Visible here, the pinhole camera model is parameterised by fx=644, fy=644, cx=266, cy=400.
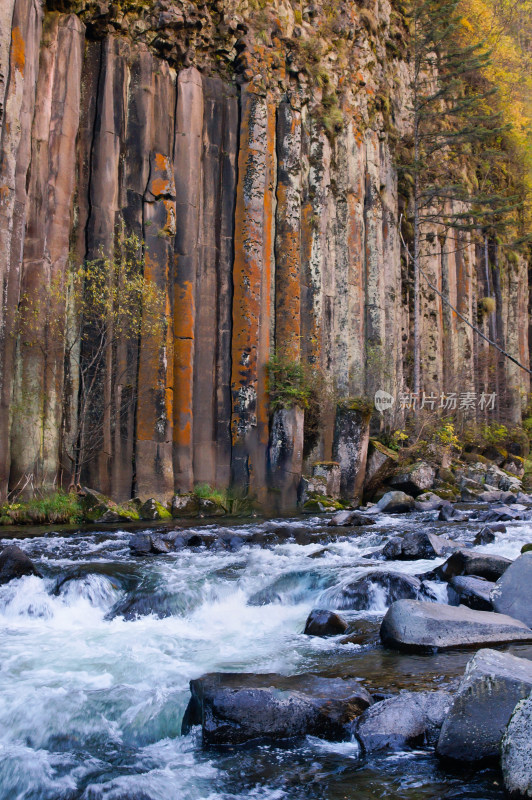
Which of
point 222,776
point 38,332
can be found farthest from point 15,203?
point 222,776

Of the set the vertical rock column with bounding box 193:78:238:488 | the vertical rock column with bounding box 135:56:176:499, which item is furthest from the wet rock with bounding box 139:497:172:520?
the vertical rock column with bounding box 193:78:238:488

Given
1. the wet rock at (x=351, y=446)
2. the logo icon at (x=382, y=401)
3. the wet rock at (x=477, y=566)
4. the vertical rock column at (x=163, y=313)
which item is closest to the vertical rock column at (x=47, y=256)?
the vertical rock column at (x=163, y=313)

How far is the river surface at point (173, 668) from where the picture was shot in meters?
3.40

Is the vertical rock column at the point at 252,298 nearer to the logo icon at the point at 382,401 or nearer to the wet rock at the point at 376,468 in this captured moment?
the wet rock at the point at 376,468

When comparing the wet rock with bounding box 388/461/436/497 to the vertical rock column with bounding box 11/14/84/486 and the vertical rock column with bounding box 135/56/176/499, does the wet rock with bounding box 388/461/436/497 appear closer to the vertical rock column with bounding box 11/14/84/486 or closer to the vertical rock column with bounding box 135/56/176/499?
the vertical rock column with bounding box 135/56/176/499

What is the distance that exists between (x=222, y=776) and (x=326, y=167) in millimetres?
19714

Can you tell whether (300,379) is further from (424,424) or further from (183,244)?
(424,424)

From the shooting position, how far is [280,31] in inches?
766

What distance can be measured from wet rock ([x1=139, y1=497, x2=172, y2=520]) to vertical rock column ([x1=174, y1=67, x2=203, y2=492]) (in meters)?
1.17

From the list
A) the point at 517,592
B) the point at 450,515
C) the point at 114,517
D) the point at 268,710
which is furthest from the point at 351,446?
the point at 268,710

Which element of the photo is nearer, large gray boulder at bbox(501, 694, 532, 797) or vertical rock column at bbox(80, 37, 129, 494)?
large gray boulder at bbox(501, 694, 532, 797)

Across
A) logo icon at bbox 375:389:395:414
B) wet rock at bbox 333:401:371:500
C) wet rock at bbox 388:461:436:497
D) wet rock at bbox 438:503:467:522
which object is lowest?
wet rock at bbox 438:503:467:522

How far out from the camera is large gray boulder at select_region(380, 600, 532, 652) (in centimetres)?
524

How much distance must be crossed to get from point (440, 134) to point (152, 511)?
18.9 metres
